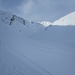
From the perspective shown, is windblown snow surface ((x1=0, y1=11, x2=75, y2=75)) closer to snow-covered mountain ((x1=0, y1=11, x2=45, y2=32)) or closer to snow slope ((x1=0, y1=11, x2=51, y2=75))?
snow slope ((x1=0, y1=11, x2=51, y2=75))

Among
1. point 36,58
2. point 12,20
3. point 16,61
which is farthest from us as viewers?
point 12,20

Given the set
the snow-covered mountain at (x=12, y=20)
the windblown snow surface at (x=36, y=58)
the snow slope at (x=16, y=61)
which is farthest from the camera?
the snow-covered mountain at (x=12, y=20)

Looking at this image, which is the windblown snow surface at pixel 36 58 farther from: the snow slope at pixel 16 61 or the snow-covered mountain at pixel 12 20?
the snow-covered mountain at pixel 12 20

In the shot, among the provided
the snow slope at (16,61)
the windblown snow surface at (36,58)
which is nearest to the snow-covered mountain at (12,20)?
the snow slope at (16,61)

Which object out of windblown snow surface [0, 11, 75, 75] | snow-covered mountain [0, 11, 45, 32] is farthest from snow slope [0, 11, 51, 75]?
snow-covered mountain [0, 11, 45, 32]

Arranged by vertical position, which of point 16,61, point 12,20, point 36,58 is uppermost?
point 12,20

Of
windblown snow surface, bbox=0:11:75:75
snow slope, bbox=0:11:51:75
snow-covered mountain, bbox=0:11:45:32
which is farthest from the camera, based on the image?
snow-covered mountain, bbox=0:11:45:32

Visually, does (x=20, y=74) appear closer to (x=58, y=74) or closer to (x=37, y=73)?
(x=37, y=73)

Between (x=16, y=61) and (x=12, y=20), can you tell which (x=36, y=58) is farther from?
(x=12, y=20)

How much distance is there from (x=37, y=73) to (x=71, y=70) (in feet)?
10.4

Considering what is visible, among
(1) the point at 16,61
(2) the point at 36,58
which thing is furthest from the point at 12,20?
(1) the point at 16,61

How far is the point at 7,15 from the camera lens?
115500mm

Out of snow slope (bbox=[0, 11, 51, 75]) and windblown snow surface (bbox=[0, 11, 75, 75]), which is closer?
snow slope (bbox=[0, 11, 51, 75])

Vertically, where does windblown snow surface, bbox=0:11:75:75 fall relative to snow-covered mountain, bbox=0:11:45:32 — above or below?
below
